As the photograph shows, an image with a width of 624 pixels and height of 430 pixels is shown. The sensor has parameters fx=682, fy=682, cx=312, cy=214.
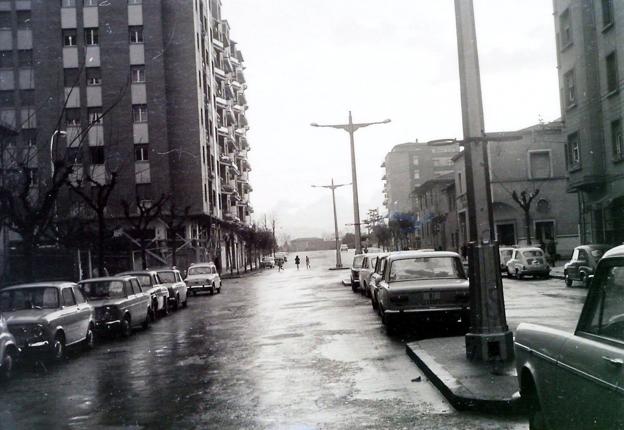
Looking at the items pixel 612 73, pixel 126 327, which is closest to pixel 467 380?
pixel 126 327

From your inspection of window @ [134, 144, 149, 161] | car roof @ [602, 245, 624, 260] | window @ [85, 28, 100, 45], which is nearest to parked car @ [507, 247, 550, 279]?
car roof @ [602, 245, 624, 260]

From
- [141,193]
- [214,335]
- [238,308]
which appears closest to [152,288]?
[238,308]

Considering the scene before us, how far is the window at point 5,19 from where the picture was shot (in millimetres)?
48844

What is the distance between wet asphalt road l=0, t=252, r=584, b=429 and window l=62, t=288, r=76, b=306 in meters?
1.02

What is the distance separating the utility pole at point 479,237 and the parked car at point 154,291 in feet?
42.9

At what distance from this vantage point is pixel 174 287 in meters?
24.4

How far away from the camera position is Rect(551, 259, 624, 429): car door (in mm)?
3518

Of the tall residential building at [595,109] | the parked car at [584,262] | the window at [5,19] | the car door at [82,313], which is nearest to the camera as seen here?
the car door at [82,313]

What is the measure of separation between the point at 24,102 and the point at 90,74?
522 centimetres

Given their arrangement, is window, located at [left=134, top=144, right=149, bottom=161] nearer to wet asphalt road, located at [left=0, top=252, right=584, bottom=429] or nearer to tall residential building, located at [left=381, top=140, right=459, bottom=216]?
wet asphalt road, located at [left=0, top=252, right=584, bottom=429]

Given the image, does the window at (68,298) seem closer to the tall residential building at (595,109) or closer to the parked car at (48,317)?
the parked car at (48,317)

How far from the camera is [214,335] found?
14906 mm

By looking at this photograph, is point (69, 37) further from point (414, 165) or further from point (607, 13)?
point (414, 165)

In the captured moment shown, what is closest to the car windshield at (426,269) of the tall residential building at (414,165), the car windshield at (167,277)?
the car windshield at (167,277)
